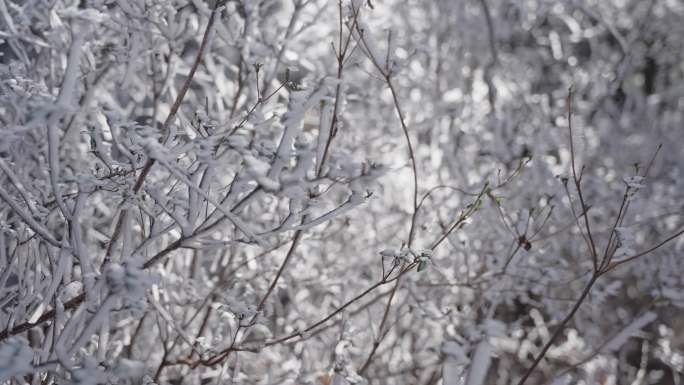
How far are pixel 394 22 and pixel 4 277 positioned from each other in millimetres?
4055

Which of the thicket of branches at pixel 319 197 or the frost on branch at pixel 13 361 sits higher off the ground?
the thicket of branches at pixel 319 197

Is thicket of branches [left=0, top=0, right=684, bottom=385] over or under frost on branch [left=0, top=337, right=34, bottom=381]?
over

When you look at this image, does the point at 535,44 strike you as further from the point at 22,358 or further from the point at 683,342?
the point at 22,358

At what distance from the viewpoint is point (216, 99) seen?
122 inches

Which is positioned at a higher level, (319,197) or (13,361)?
(319,197)

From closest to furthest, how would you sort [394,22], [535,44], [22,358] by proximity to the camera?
[22,358]
[394,22]
[535,44]

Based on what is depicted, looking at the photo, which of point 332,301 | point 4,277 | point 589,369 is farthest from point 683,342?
point 4,277

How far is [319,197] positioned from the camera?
1.58 metres

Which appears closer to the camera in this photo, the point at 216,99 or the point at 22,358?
the point at 22,358

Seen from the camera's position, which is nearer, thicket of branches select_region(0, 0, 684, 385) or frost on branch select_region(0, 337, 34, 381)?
frost on branch select_region(0, 337, 34, 381)

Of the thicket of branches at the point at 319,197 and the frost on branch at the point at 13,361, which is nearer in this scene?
the frost on branch at the point at 13,361

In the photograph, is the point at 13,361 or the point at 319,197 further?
the point at 319,197

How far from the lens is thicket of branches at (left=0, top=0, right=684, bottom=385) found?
4.61 feet

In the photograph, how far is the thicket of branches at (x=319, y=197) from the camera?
4.61ft
